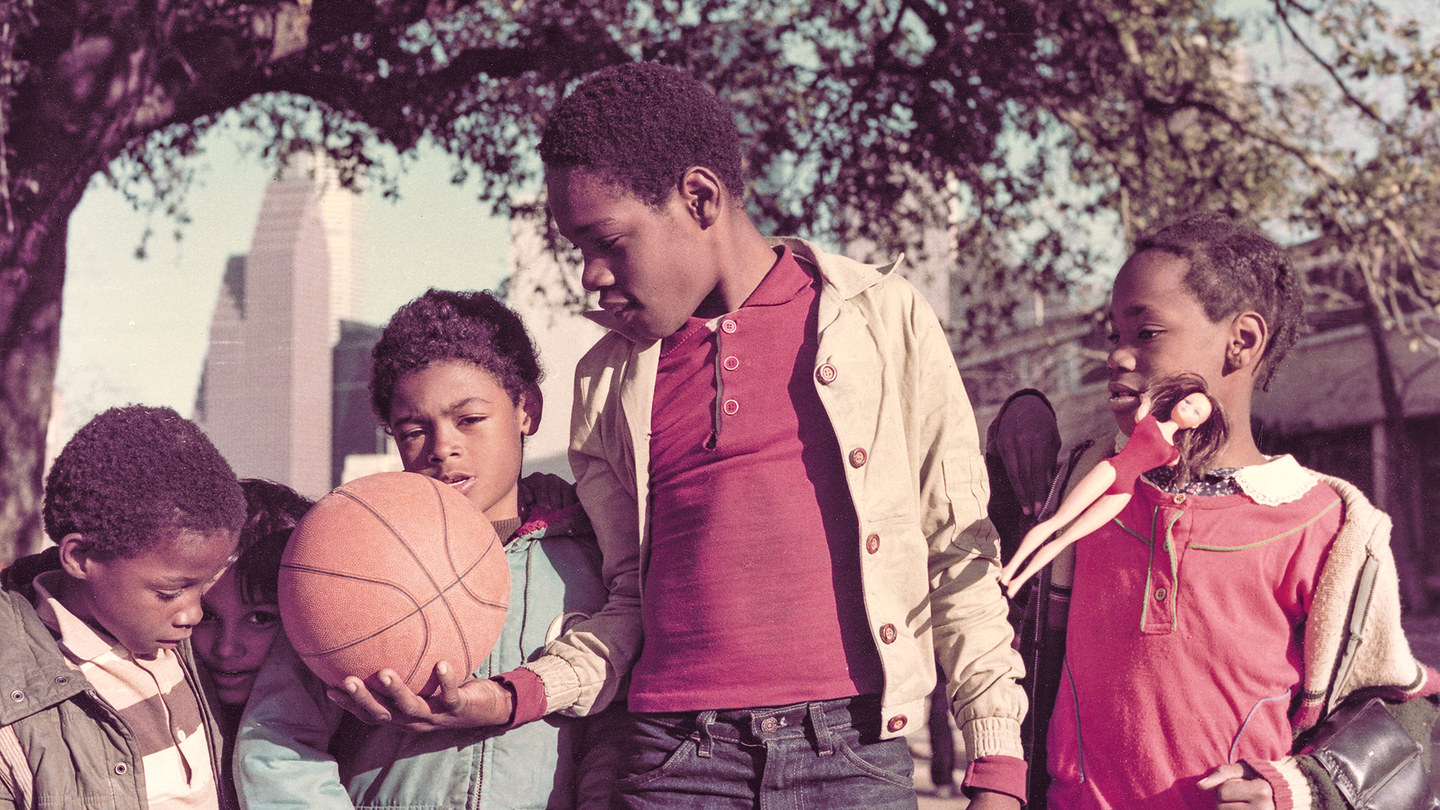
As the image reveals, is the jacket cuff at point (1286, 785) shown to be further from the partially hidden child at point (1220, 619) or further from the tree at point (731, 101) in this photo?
the tree at point (731, 101)

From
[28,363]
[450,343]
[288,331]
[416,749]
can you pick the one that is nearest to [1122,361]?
[450,343]

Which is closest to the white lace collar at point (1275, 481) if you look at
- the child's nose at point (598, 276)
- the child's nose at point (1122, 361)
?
the child's nose at point (1122, 361)

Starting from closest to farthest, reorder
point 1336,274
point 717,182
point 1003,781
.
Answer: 1. point 1003,781
2. point 717,182
3. point 1336,274

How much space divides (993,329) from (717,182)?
6965 mm

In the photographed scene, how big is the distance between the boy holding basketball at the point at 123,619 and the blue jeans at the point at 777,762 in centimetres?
108

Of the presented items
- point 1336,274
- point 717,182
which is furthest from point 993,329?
point 1336,274

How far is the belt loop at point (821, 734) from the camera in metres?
2.12

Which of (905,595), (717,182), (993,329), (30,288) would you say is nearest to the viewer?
(905,595)

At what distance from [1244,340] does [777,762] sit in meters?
1.29

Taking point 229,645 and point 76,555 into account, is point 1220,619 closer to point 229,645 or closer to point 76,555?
point 229,645

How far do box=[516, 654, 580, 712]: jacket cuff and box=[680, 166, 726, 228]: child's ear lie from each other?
2.95 feet

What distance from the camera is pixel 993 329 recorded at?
902cm

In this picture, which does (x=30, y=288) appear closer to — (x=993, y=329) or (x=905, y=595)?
(x=905, y=595)

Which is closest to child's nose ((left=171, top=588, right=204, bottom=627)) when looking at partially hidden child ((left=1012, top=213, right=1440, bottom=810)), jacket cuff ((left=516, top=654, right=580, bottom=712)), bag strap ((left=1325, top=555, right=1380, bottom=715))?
jacket cuff ((left=516, top=654, right=580, bottom=712))
